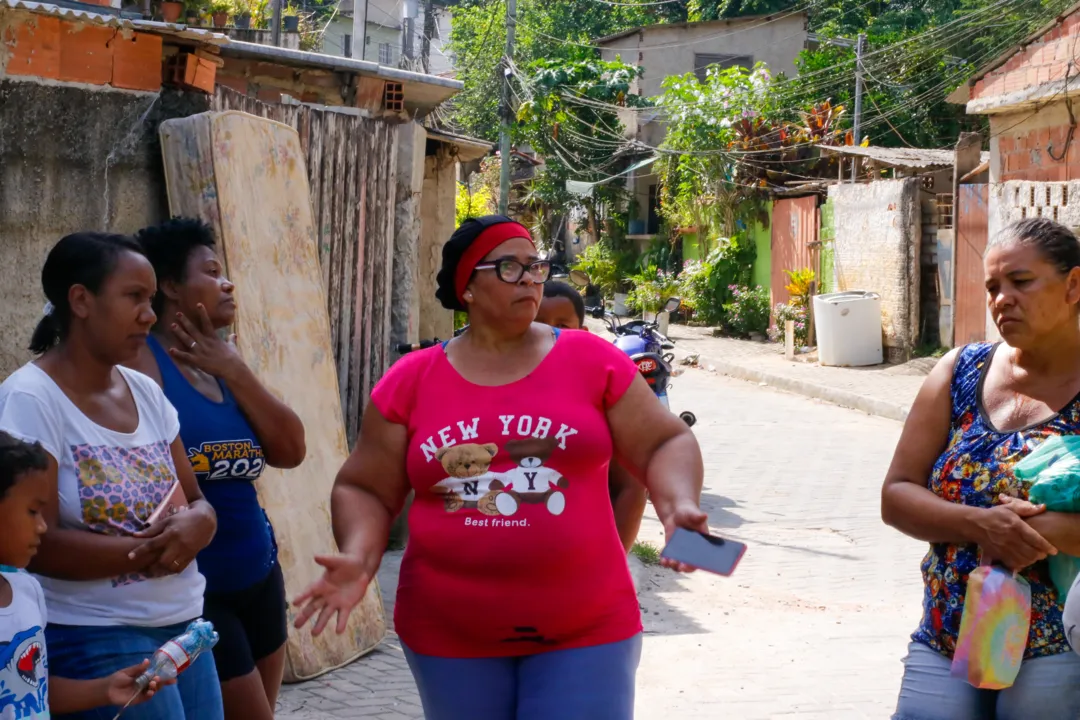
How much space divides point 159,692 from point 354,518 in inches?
23.3

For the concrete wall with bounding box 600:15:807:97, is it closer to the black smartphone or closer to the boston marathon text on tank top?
the boston marathon text on tank top

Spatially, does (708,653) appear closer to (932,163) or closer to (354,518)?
(354,518)

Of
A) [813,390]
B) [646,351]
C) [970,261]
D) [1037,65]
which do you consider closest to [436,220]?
[646,351]

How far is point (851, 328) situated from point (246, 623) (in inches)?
685

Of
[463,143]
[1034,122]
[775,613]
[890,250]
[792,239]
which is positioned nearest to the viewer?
[775,613]

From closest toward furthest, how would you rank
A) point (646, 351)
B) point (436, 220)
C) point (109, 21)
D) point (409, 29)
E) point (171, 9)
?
point (109, 21), point (646, 351), point (436, 220), point (171, 9), point (409, 29)

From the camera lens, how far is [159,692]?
2.78m

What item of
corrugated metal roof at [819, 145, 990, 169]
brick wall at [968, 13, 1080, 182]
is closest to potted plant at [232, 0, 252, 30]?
corrugated metal roof at [819, 145, 990, 169]

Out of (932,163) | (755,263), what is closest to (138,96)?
(932,163)

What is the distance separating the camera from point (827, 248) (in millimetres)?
23062

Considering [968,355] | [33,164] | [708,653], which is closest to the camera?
[968,355]

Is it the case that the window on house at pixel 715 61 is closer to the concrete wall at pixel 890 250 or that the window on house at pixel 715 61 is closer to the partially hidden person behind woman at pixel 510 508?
the concrete wall at pixel 890 250

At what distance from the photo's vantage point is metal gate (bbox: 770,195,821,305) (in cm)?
2375

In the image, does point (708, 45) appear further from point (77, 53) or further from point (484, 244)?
point (484, 244)
